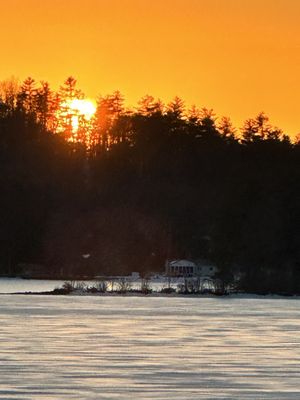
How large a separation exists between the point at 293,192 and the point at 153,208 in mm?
34085

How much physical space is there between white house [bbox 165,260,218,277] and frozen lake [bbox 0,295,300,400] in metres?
70.8

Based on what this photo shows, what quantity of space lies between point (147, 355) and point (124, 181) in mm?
118467

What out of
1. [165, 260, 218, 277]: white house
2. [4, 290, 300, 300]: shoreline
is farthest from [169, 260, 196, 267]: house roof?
[4, 290, 300, 300]: shoreline

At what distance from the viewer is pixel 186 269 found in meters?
126

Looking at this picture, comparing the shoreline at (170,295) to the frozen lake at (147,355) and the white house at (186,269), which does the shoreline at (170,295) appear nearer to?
the frozen lake at (147,355)

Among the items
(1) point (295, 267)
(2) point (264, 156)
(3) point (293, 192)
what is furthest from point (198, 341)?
(2) point (264, 156)

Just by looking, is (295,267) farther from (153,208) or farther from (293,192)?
(153,208)

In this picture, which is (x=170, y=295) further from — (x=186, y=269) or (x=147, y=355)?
(x=147, y=355)

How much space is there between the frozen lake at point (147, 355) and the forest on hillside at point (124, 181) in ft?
233

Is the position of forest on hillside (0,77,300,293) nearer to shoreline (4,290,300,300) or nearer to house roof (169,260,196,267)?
house roof (169,260,196,267)

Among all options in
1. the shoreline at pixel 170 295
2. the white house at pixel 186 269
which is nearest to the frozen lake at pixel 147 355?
the shoreline at pixel 170 295

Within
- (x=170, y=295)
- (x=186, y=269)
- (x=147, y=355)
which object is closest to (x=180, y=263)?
(x=186, y=269)

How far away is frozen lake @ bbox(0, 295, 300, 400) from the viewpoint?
24.7m

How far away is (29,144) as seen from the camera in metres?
153
